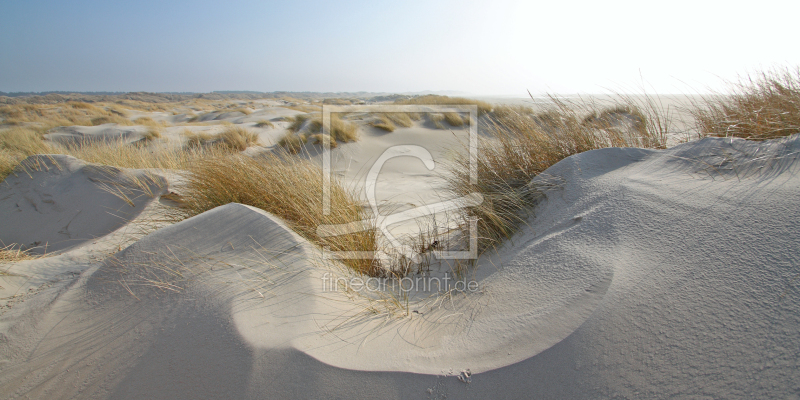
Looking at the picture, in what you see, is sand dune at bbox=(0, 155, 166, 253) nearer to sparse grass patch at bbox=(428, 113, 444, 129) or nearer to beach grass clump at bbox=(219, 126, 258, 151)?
beach grass clump at bbox=(219, 126, 258, 151)

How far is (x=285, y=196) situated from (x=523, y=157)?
2051mm

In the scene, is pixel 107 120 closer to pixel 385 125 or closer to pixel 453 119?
pixel 385 125

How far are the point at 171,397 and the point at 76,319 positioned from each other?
88cm

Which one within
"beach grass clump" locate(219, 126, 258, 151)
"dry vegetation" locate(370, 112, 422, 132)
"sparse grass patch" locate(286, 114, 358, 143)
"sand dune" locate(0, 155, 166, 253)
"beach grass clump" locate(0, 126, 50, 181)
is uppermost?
Answer: "dry vegetation" locate(370, 112, 422, 132)

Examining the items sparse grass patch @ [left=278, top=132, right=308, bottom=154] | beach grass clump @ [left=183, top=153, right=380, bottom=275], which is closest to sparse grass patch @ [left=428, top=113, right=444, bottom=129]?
sparse grass patch @ [left=278, top=132, right=308, bottom=154]

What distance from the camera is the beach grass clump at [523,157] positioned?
2.39m

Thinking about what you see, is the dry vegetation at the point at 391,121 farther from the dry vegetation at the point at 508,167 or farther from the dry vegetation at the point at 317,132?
the dry vegetation at the point at 508,167

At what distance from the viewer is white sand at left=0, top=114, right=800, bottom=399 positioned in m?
1.05

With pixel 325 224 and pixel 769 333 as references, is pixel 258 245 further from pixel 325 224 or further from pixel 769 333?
pixel 769 333

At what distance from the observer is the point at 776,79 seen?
3.24 metres

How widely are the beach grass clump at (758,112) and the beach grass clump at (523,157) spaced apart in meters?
0.46

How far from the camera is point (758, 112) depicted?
2621 mm

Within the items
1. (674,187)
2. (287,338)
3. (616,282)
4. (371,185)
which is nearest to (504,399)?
(616,282)

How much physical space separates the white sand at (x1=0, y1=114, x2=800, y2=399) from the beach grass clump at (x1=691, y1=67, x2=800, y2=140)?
624 millimetres
